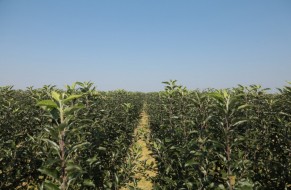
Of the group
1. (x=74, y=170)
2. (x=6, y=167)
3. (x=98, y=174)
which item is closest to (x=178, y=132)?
(x=98, y=174)

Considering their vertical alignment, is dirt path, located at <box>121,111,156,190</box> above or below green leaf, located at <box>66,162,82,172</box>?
below

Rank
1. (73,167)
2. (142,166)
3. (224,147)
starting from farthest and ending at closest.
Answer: (142,166), (224,147), (73,167)

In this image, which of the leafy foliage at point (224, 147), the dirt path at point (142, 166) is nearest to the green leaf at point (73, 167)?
the leafy foliage at point (224, 147)

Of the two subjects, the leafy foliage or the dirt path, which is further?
the dirt path

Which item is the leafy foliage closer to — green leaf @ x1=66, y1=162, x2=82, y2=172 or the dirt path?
the dirt path

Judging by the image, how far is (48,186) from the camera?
301 centimetres

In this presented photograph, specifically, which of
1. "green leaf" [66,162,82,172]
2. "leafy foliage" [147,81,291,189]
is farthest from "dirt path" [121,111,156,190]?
"green leaf" [66,162,82,172]

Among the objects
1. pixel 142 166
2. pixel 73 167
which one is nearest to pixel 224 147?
pixel 73 167

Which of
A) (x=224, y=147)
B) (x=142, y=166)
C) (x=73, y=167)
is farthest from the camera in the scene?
(x=142, y=166)

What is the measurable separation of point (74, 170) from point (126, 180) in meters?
3.49

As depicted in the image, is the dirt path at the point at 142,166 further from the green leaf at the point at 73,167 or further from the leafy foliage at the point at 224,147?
the green leaf at the point at 73,167

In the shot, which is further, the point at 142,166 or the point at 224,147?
the point at 142,166

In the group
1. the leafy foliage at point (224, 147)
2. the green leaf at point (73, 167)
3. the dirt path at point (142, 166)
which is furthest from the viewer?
the dirt path at point (142, 166)

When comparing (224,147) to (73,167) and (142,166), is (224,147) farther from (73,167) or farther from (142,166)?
(142,166)
